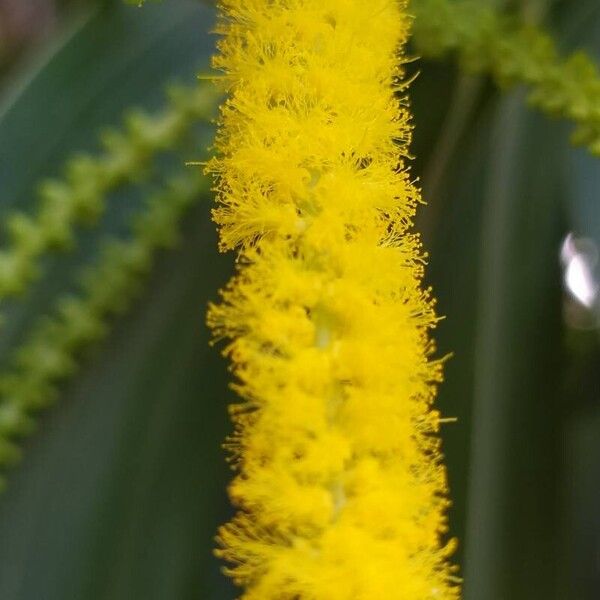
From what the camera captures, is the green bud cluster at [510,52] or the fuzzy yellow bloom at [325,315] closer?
the fuzzy yellow bloom at [325,315]

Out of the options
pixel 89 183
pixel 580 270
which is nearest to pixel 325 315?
pixel 89 183

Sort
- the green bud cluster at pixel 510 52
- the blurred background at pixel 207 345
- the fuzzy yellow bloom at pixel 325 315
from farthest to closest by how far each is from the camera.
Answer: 1. the blurred background at pixel 207 345
2. the green bud cluster at pixel 510 52
3. the fuzzy yellow bloom at pixel 325 315

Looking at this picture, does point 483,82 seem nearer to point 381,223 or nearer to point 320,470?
point 381,223

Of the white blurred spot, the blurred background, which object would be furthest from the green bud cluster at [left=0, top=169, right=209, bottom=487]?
the white blurred spot

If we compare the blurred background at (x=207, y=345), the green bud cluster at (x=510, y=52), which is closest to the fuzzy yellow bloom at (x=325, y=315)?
the green bud cluster at (x=510, y=52)

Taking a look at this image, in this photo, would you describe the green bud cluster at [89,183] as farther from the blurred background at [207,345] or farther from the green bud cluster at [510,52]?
the green bud cluster at [510,52]
